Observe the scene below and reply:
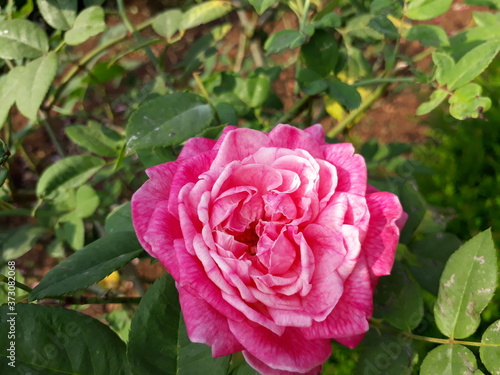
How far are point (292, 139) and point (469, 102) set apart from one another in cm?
33

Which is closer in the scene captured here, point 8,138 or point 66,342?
point 66,342

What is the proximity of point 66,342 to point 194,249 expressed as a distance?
22cm

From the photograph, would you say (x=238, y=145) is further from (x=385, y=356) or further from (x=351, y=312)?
(x=385, y=356)

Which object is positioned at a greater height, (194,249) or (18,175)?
(194,249)

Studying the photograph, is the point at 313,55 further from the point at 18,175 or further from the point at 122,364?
the point at 18,175

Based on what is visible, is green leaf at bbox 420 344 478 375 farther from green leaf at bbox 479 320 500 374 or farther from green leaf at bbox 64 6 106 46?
green leaf at bbox 64 6 106 46

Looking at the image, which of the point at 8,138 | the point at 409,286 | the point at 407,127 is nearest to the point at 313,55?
the point at 409,286

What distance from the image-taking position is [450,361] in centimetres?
62

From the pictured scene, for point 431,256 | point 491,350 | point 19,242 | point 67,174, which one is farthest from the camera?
point 19,242

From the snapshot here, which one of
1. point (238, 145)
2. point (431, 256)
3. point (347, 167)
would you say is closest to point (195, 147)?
point (238, 145)

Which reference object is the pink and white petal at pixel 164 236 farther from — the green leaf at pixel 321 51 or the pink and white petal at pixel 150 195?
the green leaf at pixel 321 51

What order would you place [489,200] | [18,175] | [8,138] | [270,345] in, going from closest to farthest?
[270,345]
[8,138]
[489,200]
[18,175]

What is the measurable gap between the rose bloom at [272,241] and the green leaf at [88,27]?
358 mm

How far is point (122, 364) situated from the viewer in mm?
614
